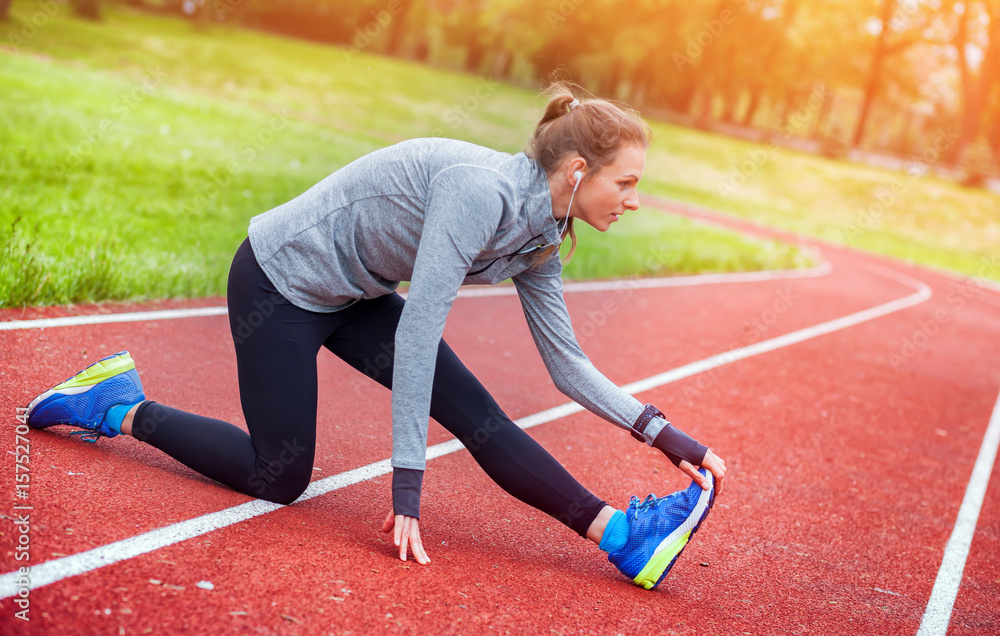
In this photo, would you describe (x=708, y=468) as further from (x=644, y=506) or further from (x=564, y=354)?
(x=564, y=354)

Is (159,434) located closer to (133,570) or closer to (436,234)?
(133,570)

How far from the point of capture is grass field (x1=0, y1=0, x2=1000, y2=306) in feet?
25.8

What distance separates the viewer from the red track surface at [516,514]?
3.00 metres

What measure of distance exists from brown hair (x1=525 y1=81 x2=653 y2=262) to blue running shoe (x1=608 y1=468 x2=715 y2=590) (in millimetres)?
1313

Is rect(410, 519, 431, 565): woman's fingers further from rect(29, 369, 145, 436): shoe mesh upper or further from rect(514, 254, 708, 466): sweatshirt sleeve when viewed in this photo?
rect(29, 369, 145, 436): shoe mesh upper

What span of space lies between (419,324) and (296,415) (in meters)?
0.79

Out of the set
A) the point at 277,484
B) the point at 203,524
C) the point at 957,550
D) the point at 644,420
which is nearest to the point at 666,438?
the point at 644,420

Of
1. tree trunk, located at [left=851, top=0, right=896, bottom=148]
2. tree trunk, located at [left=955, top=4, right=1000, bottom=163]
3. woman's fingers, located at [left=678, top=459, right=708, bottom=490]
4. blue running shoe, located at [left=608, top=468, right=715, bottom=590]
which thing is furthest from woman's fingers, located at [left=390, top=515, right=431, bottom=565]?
tree trunk, located at [left=851, top=0, right=896, bottom=148]

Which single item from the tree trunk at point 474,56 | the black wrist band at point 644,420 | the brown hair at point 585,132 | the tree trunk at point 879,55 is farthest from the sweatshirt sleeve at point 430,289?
the tree trunk at point 474,56

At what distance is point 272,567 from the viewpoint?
3.16 m

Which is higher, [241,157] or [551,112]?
[551,112]

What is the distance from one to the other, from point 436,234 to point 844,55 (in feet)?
183

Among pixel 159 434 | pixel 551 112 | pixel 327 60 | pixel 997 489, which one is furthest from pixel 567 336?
pixel 327 60

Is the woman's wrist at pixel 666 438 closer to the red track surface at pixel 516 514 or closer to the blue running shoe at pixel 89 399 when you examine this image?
the red track surface at pixel 516 514
